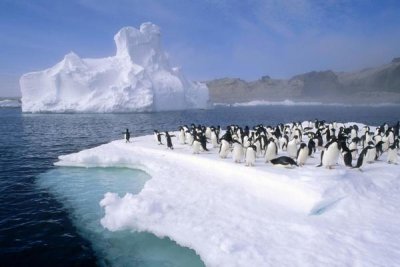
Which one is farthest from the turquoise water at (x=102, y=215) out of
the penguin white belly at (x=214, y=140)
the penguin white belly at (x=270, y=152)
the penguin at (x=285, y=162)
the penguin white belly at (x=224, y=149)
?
the penguin at (x=285, y=162)

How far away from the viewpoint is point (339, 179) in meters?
10.2

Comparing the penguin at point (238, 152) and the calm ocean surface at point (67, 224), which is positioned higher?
the penguin at point (238, 152)

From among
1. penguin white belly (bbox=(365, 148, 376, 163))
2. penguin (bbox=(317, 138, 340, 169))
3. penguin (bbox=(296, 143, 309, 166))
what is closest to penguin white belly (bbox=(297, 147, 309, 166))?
penguin (bbox=(296, 143, 309, 166))

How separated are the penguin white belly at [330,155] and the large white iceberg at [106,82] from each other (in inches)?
2211

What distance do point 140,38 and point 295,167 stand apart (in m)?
64.5

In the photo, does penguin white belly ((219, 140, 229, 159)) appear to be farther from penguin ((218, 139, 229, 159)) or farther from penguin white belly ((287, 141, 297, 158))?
penguin white belly ((287, 141, 297, 158))

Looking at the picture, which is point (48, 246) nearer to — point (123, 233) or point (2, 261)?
point (2, 261)

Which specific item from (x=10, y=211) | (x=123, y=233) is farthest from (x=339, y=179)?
(x=10, y=211)

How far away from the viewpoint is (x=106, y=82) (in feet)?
223

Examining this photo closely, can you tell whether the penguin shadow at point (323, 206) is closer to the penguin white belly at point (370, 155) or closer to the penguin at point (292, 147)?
the penguin white belly at point (370, 155)

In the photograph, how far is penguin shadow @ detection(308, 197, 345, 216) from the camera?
8.80 metres

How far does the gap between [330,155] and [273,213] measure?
13.8 feet

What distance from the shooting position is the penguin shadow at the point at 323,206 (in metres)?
8.80

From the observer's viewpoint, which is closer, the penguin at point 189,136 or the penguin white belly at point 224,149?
the penguin white belly at point 224,149
